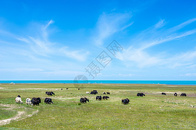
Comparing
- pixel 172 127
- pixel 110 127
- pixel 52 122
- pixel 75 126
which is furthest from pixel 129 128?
pixel 52 122

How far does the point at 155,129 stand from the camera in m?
13.8

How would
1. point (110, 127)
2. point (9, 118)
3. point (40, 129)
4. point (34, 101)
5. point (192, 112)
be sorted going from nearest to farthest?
point (40, 129)
point (110, 127)
point (9, 118)
point (192, 112)
point (34, 101)

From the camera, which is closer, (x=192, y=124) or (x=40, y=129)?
(x=40, y=129)

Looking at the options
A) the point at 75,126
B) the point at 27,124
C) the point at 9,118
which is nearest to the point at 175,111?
the point at 75,126

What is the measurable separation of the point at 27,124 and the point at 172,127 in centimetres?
1499

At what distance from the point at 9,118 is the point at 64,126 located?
771 cm

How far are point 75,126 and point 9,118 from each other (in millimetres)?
8765

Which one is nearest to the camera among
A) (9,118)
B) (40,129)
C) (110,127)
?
(40,129)

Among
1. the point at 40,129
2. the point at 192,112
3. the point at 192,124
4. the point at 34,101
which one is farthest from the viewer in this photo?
the point at 34,101

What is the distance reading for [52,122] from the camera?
15.9 m

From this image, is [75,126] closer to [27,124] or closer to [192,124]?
[27,124]

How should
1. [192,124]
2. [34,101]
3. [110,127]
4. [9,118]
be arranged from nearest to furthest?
[110,127] < [192,124] < [9,118] < [34,101]

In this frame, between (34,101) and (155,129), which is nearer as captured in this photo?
(155,129)

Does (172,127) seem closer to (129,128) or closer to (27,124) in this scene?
(129,128)
